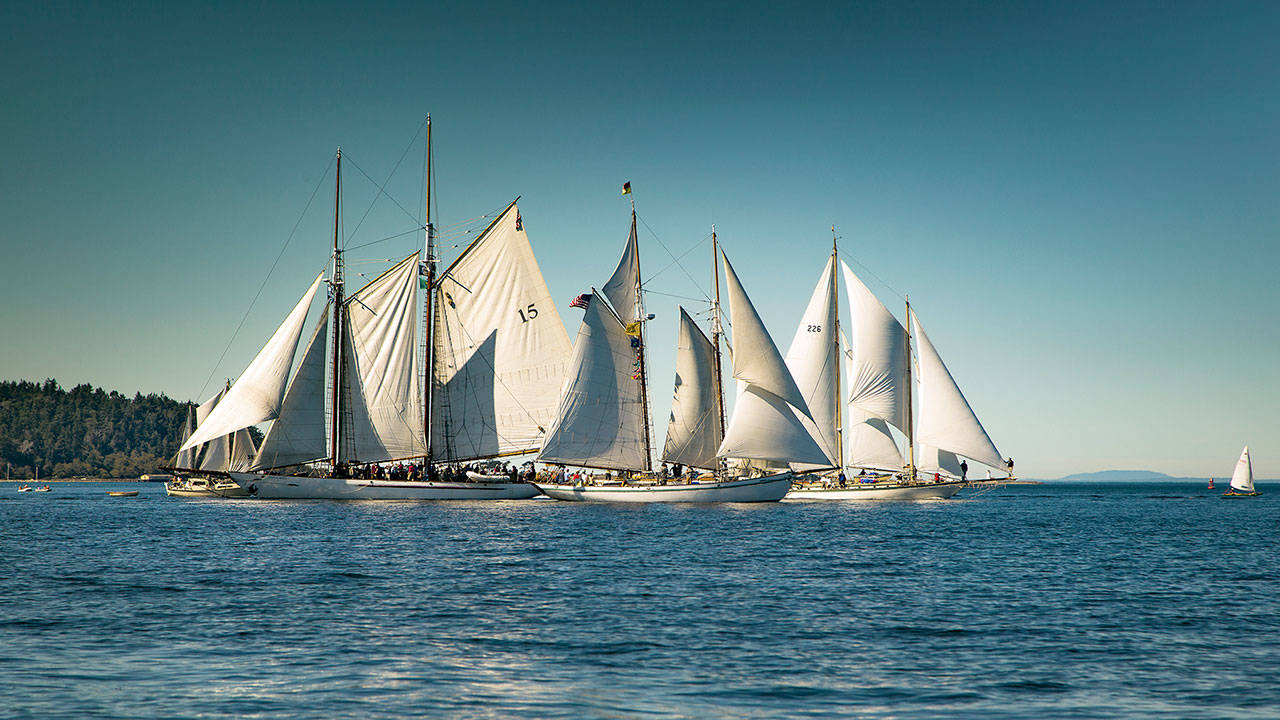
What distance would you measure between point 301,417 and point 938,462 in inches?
2245

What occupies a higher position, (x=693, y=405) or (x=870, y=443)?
(x=693, y=405)

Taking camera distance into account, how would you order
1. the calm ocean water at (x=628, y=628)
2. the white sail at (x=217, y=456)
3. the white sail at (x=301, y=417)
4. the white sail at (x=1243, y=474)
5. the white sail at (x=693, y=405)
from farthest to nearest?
the white sail at (x=1243, y=474) → the white sail at (x=217, y=456) → the white sail at (x=301, y=417) → the white sail at (x=693, y=405) → the calm ocean water at (x=628, y=628)

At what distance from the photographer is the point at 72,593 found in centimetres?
2656

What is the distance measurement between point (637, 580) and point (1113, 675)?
50.1 ft

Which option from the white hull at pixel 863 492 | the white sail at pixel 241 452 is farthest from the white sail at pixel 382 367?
the white hull at pixel 863 492

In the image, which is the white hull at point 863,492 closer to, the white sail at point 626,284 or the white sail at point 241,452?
the white sail at point 626,284

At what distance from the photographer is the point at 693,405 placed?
74250mm

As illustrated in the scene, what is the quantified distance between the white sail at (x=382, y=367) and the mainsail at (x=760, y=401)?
Answer: 88.0 feet

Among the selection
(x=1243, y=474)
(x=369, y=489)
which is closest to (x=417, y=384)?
(x=369, y=489)

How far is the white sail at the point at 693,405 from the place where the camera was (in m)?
73.3

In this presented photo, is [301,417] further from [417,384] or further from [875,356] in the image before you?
[875,356]

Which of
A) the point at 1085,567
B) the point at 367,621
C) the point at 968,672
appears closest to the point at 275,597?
the point at 367,621

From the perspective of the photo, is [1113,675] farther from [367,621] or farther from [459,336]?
[459,336]

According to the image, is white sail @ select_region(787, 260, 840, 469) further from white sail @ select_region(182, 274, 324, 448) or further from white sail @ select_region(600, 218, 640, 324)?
white sail @ select_region(182, 274, 324, 448)
